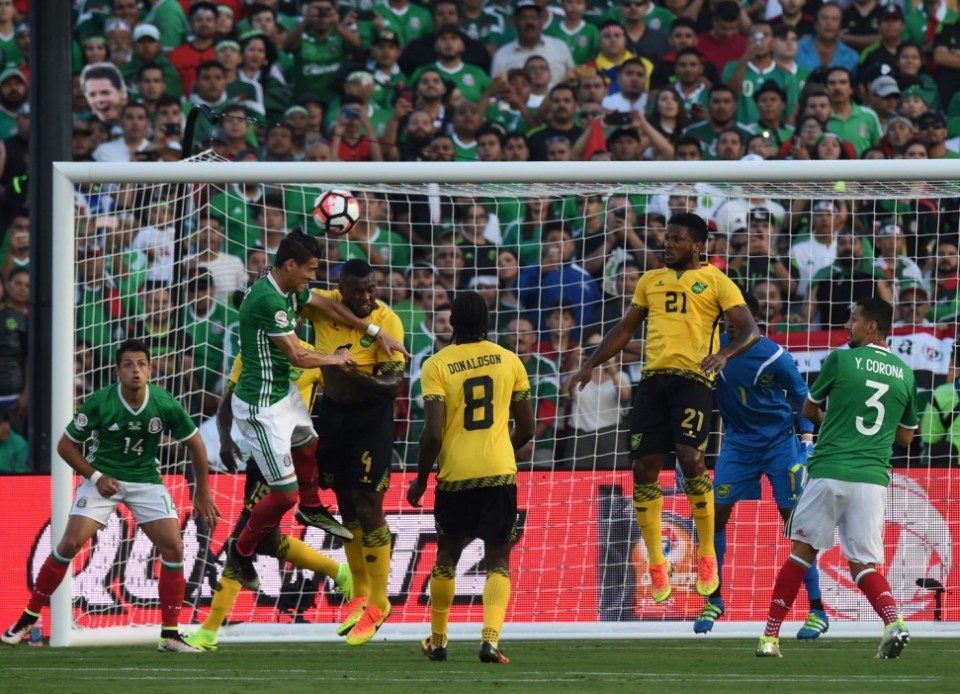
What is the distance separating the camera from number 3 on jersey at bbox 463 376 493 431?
8508 mm

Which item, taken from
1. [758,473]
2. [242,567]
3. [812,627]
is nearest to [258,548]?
[242,567]

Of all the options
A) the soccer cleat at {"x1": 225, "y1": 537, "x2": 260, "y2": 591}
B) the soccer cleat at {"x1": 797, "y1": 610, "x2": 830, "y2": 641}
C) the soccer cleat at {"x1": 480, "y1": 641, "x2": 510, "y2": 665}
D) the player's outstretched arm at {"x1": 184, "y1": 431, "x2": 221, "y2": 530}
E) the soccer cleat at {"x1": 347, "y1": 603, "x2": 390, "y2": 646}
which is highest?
the player's outstretched arm at {"x1": 184, "y1": 431, "x2": 221, "y2": 530}

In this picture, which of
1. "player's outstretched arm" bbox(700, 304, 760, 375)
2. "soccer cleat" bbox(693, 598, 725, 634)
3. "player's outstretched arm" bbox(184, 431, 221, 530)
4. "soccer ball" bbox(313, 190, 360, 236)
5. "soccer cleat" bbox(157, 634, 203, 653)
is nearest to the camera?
"player's outstretched arm" bbox(700, 304, 760, 375)

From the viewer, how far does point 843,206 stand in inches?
508

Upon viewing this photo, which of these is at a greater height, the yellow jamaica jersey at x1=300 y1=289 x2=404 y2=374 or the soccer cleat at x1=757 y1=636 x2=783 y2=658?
the yellow jamaica jersey at x1=300 y1=289 x2=404 y2=374

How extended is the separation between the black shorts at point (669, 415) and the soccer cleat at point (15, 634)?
4.23 metres

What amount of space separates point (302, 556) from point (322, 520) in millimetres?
343

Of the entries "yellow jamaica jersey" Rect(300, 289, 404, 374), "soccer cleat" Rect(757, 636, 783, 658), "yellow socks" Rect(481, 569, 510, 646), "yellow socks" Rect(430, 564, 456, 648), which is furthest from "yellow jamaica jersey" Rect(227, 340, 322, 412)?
"soccer cleat" Rect(757, 636, 783, 658)

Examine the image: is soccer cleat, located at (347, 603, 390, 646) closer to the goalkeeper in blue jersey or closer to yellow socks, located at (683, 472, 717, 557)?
yellow socks, located at (683, 472, 717, 557)

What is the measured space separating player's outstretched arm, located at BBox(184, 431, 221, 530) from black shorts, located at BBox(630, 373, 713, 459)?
2682 millimetres

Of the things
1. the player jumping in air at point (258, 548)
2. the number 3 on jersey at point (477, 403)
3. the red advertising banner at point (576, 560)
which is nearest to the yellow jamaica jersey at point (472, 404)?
the number 3 on jersey at point (477, 403)

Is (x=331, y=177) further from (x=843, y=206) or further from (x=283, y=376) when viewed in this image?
(x=843, y=206)

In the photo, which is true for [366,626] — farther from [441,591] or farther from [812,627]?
[812,627]

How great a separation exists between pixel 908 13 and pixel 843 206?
432 cm
